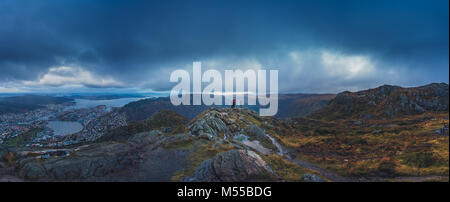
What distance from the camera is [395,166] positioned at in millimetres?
17656

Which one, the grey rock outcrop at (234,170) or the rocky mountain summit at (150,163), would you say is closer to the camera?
the grey rock outcrop at (234,170)

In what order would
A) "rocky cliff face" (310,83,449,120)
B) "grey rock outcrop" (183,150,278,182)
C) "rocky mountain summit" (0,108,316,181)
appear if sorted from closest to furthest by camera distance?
"grey rock outcrop" (183,150,278,182) < "rocky mountain summit" (0,108,316,181) < "rocky cliff face" (310,83,449,120)

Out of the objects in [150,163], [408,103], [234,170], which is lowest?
[150,163]

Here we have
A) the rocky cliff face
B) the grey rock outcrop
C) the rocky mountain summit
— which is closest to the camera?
the grey rock outcrop

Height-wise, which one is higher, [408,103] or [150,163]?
[408,103]

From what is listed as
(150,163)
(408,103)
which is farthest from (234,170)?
(408,103)

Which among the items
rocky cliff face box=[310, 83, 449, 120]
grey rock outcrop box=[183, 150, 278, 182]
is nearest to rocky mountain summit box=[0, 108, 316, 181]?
grey rock outcrop box=[183, 150, 278, 182]

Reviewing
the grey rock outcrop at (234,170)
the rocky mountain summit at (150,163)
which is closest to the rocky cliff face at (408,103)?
the grey rock outcrop at (234,170)

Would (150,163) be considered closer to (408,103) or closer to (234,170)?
(234,170)

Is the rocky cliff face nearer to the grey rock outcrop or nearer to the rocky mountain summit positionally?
the grey rock outcrop

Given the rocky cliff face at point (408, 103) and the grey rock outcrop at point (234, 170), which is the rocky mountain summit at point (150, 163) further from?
the rocky cliff face at point (408, 103)
